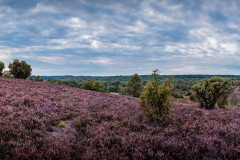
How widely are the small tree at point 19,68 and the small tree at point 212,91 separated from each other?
43124 millimetres

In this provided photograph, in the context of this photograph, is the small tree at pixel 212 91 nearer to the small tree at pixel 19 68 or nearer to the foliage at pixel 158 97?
the foliage at pixel 158 97

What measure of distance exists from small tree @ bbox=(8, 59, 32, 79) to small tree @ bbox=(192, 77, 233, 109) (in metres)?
43.1

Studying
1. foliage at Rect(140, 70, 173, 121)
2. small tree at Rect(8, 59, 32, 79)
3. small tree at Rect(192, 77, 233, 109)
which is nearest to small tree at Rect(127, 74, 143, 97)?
small tree at Rect(8, 59, 32, 79)

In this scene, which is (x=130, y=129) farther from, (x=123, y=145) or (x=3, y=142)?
(x=3, y=142)

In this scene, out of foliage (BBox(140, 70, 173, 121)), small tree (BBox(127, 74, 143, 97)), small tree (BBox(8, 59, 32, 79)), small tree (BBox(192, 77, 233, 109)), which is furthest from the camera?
small tree (BBox(127, 74, 143, 97))

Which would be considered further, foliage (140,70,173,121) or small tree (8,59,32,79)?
small tree (8,59,32,79)

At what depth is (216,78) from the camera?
13008mm

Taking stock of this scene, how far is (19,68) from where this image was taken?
36719mm

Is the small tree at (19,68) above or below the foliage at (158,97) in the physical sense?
above

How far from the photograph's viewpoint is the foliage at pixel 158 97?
6902 mm

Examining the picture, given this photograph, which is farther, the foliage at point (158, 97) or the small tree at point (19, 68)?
the small tree at point (19, 68)

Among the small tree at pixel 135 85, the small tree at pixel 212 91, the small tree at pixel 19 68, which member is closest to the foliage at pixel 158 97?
the small tree at pixel 212 91

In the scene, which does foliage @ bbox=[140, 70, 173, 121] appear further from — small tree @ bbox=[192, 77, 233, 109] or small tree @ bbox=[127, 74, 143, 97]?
small tree @ bbox=[127, 74, 143, 97]

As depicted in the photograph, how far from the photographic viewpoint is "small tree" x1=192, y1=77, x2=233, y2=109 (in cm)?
1220
